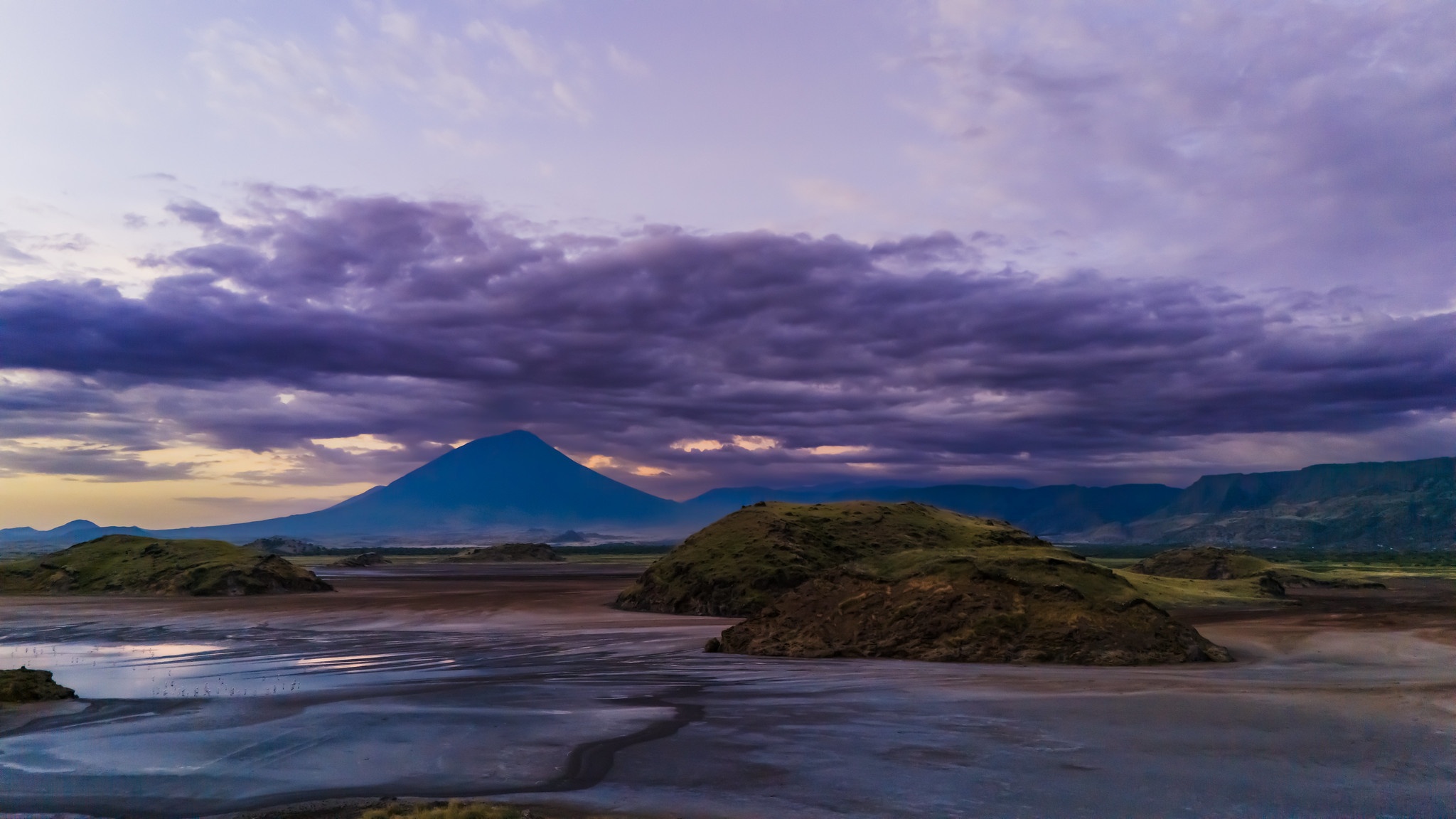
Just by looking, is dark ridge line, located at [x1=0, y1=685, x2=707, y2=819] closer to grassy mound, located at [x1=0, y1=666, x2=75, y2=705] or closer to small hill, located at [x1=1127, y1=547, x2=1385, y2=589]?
grassy mound, located at [x1=0, y1=666, x2=75, y2=705]

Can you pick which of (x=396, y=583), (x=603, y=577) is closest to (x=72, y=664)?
(x=396, y=583)

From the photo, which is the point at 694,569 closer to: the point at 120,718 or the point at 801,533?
the point at 801,533

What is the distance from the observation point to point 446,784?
10250 mm

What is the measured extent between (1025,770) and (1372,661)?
1720 cm

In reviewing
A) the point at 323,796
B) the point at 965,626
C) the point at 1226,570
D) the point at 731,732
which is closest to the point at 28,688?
the point at 323,796

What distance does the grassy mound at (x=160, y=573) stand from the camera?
53469mm

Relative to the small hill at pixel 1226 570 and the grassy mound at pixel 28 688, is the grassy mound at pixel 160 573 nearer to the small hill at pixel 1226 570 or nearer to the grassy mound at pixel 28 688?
the grassy mound at pixel 28 688

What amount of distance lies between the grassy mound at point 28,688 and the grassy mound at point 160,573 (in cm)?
3952

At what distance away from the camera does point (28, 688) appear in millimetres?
16203

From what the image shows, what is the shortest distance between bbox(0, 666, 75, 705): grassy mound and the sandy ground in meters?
0.69

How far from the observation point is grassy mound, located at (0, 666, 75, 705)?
52.1ft

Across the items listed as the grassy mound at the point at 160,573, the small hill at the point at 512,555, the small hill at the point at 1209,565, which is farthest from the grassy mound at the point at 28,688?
the small hill at the point at 512,555

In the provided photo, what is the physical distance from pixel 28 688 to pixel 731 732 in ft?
44.5

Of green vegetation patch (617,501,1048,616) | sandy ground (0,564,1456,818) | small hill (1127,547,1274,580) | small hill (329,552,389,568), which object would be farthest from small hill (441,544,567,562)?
sandy ground (0,564,1456,818)
